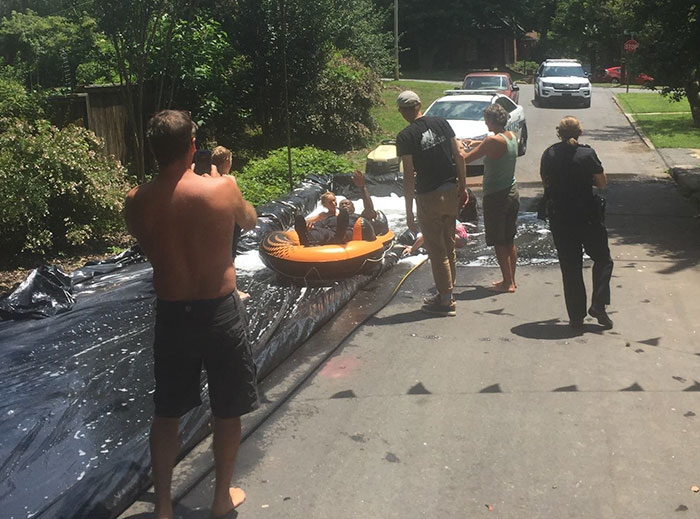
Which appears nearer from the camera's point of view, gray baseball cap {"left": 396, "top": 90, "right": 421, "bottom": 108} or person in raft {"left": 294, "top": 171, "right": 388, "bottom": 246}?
gray baseball cap {"left": 396, "top": 90, "right": 421, "bottom": 108}

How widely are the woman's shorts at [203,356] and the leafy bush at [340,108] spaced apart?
15774 mm

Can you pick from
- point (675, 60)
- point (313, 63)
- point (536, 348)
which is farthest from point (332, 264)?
point (313, 63)

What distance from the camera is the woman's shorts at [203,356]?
3.91 m

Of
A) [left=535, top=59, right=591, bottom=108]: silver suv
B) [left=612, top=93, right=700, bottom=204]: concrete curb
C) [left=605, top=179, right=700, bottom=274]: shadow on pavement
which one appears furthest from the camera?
[left=535, top=59, right=591, bottom=108]: silver suv

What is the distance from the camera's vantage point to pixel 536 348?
6723 millimetres

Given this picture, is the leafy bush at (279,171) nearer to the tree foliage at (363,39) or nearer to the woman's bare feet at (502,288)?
the woman's bare feet at (502,288)

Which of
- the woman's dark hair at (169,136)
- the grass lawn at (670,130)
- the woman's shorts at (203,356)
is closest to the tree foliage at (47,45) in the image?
the woman's dark hair at (169,136)

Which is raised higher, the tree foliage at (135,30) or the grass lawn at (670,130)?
the tree foliage at (135,30)

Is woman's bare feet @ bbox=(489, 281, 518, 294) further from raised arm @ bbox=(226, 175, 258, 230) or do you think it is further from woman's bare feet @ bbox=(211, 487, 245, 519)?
raised arm @ bbox=(226, 175, 258, 230)

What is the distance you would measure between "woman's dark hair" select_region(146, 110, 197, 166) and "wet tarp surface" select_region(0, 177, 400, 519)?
1749 millimetres

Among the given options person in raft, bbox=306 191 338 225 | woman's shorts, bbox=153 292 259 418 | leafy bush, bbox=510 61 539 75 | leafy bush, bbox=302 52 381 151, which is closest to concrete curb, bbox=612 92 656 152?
leafy bush, bbox=302 52 381 151

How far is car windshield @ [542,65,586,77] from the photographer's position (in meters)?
32.8

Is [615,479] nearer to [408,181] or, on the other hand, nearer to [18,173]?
[408,181]

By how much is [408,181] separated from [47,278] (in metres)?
3.52
